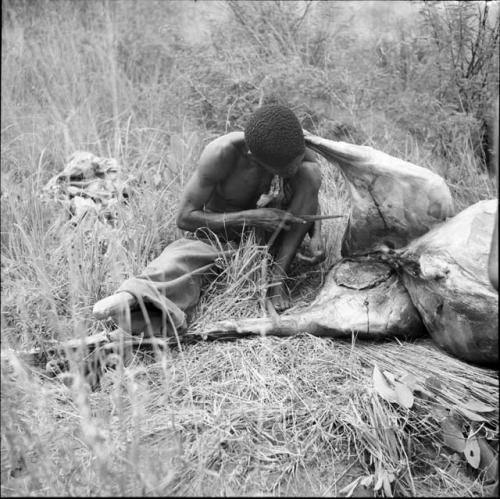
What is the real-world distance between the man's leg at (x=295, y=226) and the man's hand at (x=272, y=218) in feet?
0.16

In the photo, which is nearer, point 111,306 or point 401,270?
point 111,306

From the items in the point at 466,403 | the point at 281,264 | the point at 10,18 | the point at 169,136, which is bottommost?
the point at 466,403

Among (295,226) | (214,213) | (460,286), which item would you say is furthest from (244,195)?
(460,286)

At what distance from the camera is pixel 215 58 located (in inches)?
176

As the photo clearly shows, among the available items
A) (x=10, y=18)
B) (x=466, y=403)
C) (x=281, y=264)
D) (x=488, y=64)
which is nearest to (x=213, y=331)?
(x=281, y=264)

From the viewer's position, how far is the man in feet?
8.21

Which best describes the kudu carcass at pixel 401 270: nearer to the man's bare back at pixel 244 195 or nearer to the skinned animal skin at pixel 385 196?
the skinned animal skin at pixel 385 196

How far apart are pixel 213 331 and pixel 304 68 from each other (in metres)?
2.32

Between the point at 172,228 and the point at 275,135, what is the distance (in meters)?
0.95

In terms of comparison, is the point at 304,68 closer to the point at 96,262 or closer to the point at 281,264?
the point at 281,264

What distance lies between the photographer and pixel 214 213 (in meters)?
2.86

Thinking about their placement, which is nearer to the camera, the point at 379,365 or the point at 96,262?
the point at 379,365

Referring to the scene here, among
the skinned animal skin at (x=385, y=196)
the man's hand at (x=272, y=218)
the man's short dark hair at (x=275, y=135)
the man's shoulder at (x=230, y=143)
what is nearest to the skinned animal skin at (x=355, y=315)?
the skinned animal skin at (x=385, y=196)

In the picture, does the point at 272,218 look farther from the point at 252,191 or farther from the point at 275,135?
the point at 275,135
